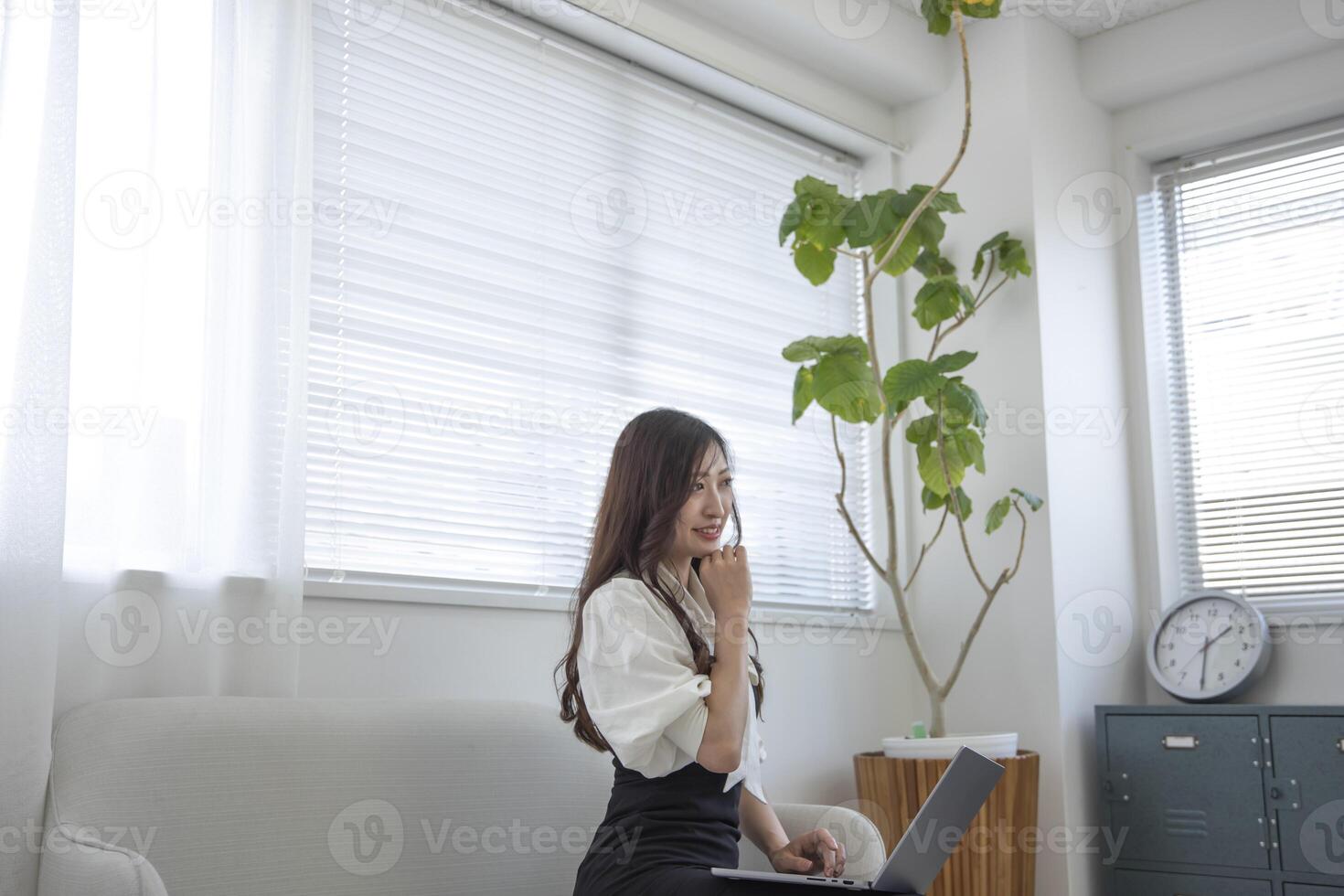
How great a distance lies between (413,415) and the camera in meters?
2.78

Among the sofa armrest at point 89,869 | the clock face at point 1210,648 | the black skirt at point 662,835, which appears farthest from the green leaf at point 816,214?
the sofa armrest at point 89,869

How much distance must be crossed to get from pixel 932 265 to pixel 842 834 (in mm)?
1949

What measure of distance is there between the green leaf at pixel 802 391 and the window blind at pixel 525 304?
0.92ft

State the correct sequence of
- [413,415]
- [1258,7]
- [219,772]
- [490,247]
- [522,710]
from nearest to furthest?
[219,772]
[522,710]
[413,415]
[490,247]
[1258,7]

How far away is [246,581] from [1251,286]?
Result: 317cm

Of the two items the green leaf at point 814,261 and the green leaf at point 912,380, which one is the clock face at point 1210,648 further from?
the green leaf at point 814,261

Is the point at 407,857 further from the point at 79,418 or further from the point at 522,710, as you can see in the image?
the point at 79,418

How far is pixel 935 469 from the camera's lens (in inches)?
136

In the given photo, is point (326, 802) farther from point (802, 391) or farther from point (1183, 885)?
point (1183, 885)

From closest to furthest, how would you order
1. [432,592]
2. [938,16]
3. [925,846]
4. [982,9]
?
[925,846]
[432,592]
[982,9]
[938,16]

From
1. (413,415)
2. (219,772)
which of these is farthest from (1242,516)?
(219,772)

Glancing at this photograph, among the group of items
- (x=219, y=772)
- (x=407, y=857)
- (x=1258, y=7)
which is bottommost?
(x=407, y=857)

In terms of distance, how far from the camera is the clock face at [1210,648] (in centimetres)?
349

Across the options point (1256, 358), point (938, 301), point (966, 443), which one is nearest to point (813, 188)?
point (938, 301)
